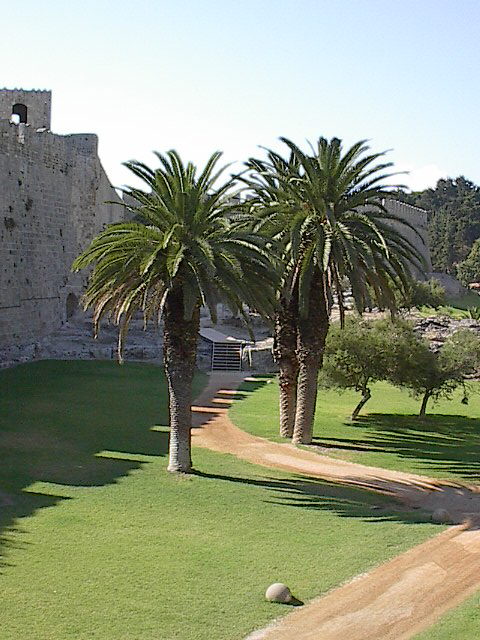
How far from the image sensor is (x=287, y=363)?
69.7 ft

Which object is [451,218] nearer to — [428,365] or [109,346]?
[109,346]

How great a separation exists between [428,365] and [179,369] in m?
9.26

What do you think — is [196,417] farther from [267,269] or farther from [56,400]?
[267,269]

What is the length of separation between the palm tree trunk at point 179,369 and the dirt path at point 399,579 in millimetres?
2351

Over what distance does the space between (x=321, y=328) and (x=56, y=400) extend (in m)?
7.89

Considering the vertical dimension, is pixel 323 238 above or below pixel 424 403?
above

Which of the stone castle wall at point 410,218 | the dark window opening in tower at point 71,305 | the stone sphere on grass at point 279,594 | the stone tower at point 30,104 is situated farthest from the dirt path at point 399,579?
the stone castle wall at point 410,218

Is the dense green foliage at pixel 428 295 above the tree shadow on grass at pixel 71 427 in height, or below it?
above

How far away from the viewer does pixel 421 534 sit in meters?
13.3

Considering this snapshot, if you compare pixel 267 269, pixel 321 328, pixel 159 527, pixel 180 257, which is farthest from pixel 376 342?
pixel 159 527

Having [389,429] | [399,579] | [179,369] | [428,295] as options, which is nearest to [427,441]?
[389,429]

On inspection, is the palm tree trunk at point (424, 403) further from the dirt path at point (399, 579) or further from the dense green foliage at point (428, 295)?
the dense green foliage at point (428, 295)

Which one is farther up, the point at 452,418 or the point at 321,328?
the point at 321,328

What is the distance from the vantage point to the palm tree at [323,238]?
60.4 ft
